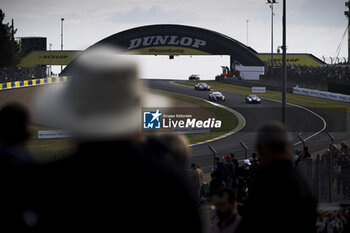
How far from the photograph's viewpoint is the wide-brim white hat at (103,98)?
1634 mm

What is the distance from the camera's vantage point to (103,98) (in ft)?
5.37

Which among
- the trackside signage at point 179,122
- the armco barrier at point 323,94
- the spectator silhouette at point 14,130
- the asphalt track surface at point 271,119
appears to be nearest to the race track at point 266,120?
the asphalt track surface at point 271,119

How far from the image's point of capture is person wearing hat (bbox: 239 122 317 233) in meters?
2.55

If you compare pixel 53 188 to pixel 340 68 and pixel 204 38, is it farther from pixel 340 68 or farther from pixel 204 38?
pixel 204 38

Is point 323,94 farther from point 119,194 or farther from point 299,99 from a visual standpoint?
point 119,194

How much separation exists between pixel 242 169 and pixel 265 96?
129ft

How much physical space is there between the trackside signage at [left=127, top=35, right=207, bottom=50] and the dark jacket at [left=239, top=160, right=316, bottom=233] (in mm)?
61063

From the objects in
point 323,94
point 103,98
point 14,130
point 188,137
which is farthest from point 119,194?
point 323,94

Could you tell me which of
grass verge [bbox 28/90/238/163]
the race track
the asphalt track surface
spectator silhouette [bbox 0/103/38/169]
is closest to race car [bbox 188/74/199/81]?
the asphalt track surface

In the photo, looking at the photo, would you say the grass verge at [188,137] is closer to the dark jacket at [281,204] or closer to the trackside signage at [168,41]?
the trackside signage at [168,41]

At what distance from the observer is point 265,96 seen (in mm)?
52375

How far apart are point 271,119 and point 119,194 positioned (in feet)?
130

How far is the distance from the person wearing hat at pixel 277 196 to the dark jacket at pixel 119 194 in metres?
0.97

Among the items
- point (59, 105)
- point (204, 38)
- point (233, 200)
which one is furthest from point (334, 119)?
point (59, 105)
